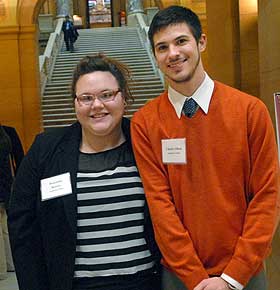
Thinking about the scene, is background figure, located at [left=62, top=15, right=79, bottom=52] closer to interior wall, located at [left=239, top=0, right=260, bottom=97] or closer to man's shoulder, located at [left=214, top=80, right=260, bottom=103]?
interior wall, located at [left=239, top=0, right=260, bottom=97]

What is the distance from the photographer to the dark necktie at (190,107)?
2.28m

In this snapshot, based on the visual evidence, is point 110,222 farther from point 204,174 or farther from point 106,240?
point 204,174

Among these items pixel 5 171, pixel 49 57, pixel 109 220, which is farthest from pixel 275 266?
pixel 49 57

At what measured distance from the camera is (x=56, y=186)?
237 centimetres

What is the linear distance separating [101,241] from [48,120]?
1492 cm

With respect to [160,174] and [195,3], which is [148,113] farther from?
[195,3]

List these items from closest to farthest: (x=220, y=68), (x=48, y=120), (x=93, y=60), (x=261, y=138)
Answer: (x=261, y=138)
(x=93, y=60)
(x=220, y=68)
(x=48, y=120)

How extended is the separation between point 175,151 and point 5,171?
4.50m

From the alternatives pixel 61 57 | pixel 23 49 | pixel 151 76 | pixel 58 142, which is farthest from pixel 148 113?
pixel 61 57

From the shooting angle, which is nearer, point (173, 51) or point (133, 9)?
point (173, 51)

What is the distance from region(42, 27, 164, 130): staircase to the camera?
1736cm

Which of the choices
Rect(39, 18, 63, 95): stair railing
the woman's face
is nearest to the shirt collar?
the woman's face

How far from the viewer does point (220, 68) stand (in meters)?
7.43

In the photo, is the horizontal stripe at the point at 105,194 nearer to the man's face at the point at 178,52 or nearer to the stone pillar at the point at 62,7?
the man's face at the point at 178,52
